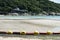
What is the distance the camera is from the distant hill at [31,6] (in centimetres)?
11131

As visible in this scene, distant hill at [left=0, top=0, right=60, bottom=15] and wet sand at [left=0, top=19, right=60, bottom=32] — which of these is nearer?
wet sand at [left=0, top=19, right=60, bottom=32]

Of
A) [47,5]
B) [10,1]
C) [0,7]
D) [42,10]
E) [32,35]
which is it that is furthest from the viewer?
[47,5]

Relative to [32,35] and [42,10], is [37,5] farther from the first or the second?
[32,35]

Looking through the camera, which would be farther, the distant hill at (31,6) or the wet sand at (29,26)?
the distant hill at (31,6)

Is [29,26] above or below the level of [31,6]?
above

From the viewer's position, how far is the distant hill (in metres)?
111

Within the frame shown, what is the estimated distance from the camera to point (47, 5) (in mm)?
140250

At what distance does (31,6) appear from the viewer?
126 meters

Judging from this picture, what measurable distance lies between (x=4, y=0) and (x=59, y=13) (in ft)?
142

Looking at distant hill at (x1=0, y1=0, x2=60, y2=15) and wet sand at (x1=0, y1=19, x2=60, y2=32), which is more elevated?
wet sand at (x1=0, y1=19, x2=60, y2=32)

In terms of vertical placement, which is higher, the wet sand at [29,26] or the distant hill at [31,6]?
the wet sand at [29,26]

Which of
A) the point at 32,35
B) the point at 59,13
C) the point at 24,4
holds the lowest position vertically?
the point at 59,13

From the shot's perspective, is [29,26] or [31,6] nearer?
[29,26]

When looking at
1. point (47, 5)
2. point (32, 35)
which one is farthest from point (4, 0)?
point (32, 35)
